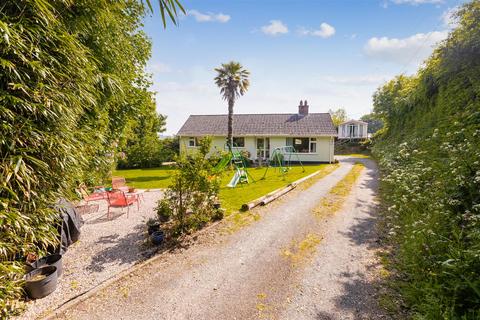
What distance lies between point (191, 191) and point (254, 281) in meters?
2.46

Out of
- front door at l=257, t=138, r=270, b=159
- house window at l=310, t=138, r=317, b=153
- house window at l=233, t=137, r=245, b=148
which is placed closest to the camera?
house window at l=310, t=138, r=317, b=153

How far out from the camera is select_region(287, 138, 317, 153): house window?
19.9 meters

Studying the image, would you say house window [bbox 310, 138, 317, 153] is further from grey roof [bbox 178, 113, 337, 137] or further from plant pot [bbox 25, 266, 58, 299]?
plant pot [bbox 25, 266, 58, 299]

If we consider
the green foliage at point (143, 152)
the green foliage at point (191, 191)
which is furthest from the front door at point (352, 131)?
the green foliage at point (191, 191)

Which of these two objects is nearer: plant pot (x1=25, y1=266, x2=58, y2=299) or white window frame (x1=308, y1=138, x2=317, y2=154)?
plant pot (x1=25, y1=266, x2=58, y2=299)

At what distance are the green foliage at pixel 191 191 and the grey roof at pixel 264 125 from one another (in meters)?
15.6

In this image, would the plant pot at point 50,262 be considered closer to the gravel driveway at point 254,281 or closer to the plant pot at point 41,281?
the plant pot at point 41,281

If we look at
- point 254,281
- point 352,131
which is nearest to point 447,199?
point 254,281

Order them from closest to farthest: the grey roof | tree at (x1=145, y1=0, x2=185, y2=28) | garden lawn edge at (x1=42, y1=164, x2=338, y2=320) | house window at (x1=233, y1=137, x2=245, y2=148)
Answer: tree at (x1=145, y1=0, x2=185, y2=28), garden lawn edge at (x1=42, y1=164, x2=338, y2=320), the grey roof, house window at (x1=233, y1=137, x2=245, y2=148)

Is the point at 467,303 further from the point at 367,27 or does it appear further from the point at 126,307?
the point at 367,27

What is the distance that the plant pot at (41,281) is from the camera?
10.5ft

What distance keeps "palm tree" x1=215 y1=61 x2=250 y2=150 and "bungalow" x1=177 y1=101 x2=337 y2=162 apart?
263 centimetres

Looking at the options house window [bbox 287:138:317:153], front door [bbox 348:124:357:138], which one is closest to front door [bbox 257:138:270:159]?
house window [bbox 287:138:317:153]

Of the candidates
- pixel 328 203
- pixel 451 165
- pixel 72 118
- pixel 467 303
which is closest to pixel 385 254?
pixel 467 303
